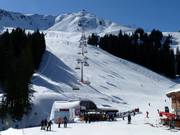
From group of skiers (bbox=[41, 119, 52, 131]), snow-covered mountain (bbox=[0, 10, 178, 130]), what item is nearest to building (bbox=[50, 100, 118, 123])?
snow-covered mountain (bbox=[0, 10, 178, 130])

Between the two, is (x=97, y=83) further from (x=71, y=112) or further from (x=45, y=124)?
(x=45, y=124)

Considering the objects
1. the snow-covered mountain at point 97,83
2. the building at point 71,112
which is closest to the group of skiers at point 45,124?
the building at point 71,112

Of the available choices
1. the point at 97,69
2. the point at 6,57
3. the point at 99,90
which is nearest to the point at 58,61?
the point at 97,69

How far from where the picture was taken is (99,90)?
95.4m

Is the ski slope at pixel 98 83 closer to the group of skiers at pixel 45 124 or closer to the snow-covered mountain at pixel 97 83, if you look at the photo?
the snow-covered mountain at pixel 97 83

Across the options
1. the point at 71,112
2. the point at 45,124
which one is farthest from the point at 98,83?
the point at 45,124

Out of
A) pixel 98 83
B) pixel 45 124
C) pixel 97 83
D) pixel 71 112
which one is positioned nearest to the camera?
pixel 45 124

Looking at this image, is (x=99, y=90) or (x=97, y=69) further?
(x=97, y=69)

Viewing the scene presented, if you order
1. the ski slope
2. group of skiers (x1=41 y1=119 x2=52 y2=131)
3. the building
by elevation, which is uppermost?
the ski slope

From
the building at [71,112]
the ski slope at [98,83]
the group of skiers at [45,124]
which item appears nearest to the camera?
the group of skiers at [45,124]

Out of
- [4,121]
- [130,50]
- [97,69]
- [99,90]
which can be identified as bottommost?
[4,121]

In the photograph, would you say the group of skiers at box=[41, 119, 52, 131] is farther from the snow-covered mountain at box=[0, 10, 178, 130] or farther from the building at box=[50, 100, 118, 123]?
the snow-covered mountain at box=[0, 10, 178, 130]

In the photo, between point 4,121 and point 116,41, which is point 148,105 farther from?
point 116,41

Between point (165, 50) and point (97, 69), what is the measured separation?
39.4 metres
